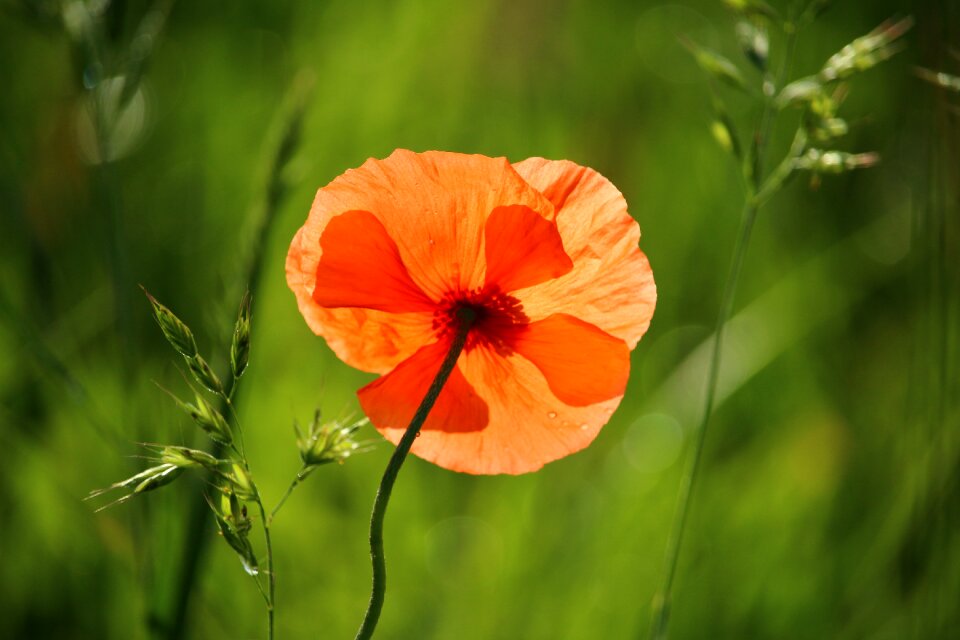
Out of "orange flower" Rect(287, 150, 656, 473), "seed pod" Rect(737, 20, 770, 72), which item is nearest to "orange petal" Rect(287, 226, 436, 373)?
"orange flower" Rect(287, 150, 656, 473)

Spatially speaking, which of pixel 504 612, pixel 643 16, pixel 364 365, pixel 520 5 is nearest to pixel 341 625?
pixel 504 612

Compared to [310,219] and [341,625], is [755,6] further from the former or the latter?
[341,625]

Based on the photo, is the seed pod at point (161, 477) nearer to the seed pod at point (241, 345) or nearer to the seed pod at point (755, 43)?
the seed pod at point (241, 345)

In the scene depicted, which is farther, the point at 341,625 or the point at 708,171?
the point at 708,171

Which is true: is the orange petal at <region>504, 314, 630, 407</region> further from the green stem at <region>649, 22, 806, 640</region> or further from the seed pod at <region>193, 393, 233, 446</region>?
the seed pod at <region>193, 393, 233, 446</region>

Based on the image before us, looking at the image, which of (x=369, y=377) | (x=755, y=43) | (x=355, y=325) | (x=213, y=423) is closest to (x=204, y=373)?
(x=213, y=423)

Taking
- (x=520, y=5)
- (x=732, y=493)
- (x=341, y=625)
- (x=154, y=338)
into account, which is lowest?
(x=341, y=625)
